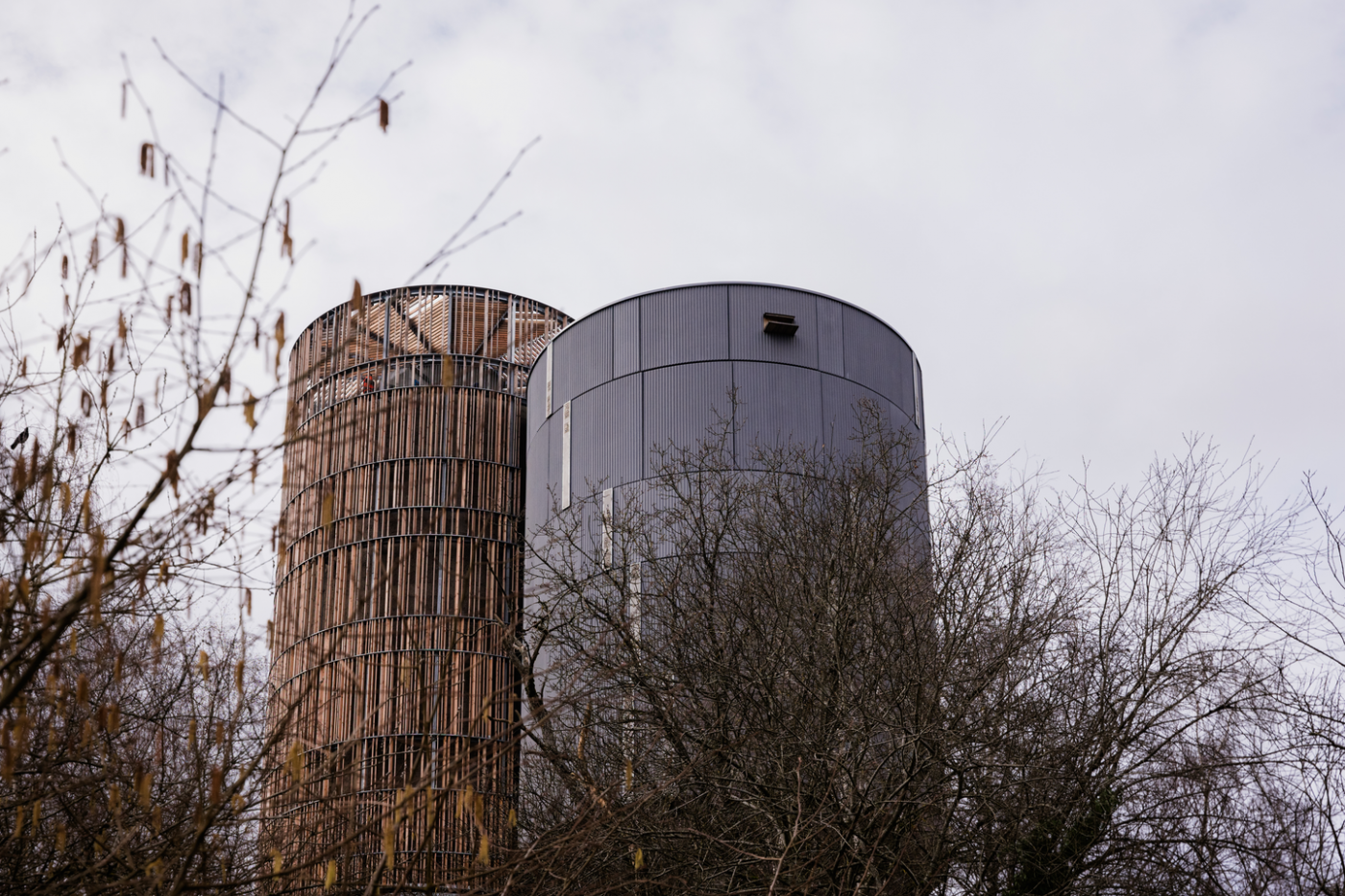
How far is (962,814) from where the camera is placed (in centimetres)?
1219

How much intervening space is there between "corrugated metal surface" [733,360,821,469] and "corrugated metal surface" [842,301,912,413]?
111 cm

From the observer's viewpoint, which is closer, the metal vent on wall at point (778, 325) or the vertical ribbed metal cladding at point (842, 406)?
the vertical ribbed metal cladding at point (842, 406)

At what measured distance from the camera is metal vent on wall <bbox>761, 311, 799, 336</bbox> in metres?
22.5

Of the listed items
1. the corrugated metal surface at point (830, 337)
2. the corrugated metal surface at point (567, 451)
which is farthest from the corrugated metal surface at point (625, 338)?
the corrugated metal surface at point (830, 337)

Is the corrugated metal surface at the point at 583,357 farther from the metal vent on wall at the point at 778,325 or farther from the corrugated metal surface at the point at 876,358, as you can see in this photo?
the corrugated metal surface at the point at 876,358

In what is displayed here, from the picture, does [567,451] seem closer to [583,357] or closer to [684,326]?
[583,357]

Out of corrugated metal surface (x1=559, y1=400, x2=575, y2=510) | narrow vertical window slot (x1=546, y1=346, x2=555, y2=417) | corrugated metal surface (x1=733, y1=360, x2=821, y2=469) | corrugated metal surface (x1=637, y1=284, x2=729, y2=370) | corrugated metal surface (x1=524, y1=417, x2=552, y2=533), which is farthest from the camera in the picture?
narrow vertical window slot (x1=546, y1=346, x2=555, y2=417)

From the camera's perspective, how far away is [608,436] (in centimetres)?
2248

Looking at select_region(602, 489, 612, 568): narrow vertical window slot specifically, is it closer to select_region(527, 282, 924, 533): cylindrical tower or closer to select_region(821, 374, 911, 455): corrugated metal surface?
select_region(527, 282, 924, 533): cylindrical tower

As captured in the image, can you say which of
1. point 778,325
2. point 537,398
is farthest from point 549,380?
point 778,325

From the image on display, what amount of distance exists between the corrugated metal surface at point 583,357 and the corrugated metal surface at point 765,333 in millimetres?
2387

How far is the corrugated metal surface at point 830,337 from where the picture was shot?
2275 cm

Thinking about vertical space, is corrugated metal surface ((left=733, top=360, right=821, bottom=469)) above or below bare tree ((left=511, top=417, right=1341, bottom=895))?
above

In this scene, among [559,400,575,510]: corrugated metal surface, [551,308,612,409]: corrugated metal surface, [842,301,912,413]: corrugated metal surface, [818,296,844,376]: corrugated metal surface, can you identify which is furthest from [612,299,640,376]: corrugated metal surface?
[842,301,912,413]: corrugated metal surface
